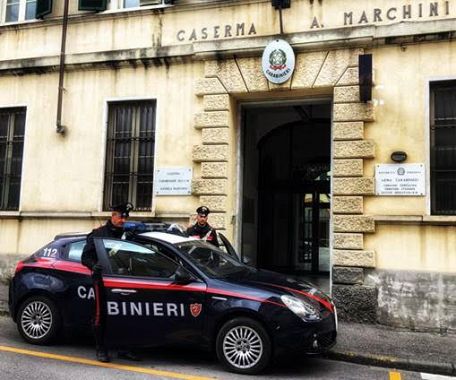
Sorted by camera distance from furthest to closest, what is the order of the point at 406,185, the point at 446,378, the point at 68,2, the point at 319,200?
the point at 319,200 < the point at 68,2 < the point at 406,185 < the point at 446,378

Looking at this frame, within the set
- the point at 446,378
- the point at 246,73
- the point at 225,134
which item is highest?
the point at 246,73

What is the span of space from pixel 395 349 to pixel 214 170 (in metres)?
4.75

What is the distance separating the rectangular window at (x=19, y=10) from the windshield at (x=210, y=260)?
8.11 meters

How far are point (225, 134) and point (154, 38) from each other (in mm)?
2648

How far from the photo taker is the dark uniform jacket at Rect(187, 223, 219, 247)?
928 centimetres

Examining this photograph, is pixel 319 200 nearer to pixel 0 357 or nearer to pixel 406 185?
pixel 406 185

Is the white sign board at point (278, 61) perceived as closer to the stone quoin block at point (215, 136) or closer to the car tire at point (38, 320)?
the stone quoin block at point (215, 136)

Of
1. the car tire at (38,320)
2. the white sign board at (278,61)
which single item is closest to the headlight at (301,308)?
the car tire at (38,320)

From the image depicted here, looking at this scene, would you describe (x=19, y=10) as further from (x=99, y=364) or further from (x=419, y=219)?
(x=419, y=219)

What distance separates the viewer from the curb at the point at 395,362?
23.3 ft

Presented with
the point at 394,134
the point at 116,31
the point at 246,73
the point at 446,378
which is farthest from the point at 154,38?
the point at 446,378

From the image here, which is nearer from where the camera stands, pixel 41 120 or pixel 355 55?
pixel 355 55

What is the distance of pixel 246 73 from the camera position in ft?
35.4

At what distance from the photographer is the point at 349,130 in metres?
10.0
